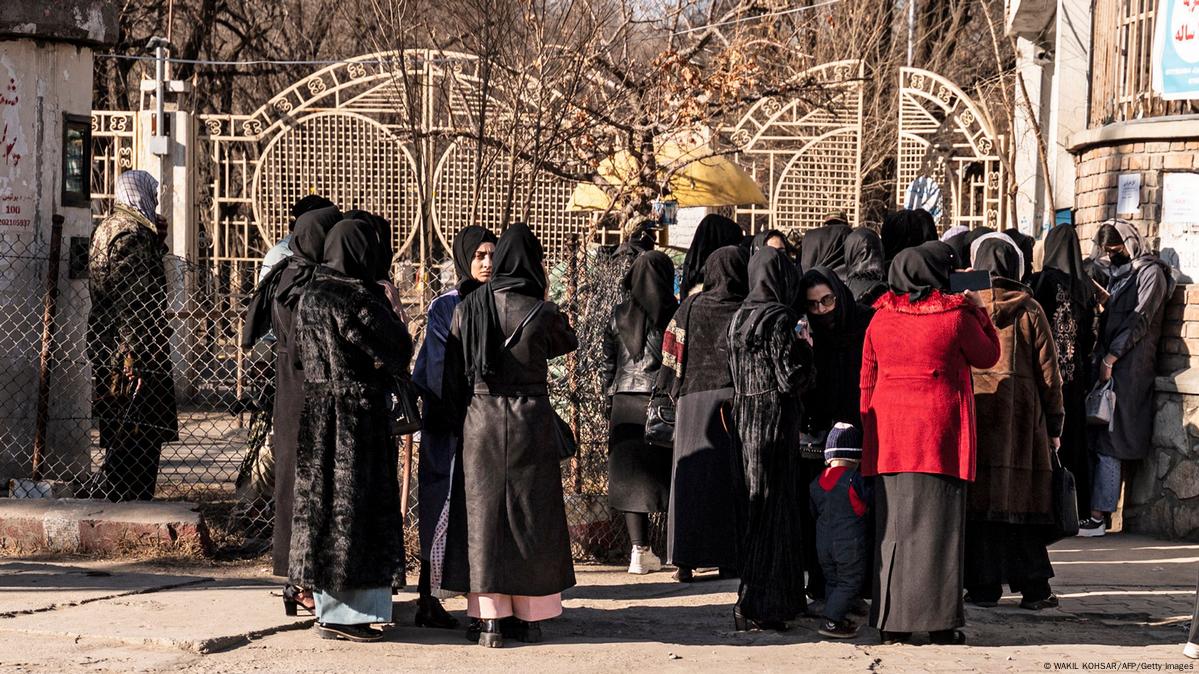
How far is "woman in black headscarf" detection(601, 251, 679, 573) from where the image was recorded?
25.1ft

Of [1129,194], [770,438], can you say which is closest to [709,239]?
[770,438]

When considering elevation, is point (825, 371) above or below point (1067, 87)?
below

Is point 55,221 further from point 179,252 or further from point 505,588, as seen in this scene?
point 179,252

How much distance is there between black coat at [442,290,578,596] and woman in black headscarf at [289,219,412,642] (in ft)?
0.85

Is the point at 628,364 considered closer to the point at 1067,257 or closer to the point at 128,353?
the point at 1067,257

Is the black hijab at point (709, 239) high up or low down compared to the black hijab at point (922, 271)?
up

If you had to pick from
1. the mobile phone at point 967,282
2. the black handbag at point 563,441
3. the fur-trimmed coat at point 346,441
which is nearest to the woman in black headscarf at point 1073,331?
the mobile phone at point 967,282

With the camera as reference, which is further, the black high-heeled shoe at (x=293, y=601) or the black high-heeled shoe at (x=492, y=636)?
the black high-heeled shoe at (x=293, y=601)

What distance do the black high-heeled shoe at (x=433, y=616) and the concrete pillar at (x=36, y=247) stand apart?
2.98 metres

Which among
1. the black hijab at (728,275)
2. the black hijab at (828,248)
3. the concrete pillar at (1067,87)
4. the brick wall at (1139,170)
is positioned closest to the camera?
the black hijab at (728,275)

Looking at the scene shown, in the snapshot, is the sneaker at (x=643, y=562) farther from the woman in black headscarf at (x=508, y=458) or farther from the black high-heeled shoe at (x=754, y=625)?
the woman in black headscarf at (x=508, y=458)

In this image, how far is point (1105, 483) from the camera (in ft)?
29.9

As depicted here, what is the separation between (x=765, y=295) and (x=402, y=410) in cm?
158

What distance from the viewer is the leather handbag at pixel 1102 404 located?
352 inches
